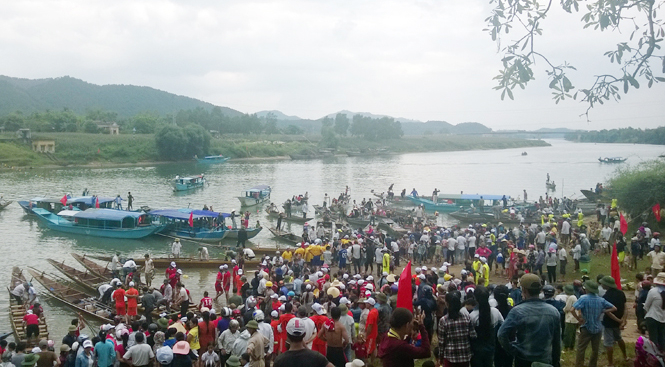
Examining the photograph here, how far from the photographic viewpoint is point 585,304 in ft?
25.3

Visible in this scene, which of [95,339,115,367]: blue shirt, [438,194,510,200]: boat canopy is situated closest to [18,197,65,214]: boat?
[438,194,510,200]: boat canopy

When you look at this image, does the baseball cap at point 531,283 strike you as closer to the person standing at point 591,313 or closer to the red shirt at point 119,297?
the person standing at point 591,313

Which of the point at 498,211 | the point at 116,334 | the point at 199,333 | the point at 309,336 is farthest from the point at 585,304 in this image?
the point at 498,211

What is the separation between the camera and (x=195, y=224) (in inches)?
1120

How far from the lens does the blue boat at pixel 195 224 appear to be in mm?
27984

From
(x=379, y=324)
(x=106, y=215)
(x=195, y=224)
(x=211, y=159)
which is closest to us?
(x=379, y=324)

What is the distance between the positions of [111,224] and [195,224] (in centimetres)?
497

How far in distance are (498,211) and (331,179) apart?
108 ft

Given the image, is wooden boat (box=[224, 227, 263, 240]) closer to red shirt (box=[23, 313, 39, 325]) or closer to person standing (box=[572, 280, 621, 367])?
red shirt (box=[23, 313, 39, 325])

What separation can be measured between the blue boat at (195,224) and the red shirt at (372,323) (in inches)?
794

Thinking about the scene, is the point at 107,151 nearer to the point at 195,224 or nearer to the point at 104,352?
the point at 195,224

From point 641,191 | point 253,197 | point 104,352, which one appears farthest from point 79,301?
point 253,197

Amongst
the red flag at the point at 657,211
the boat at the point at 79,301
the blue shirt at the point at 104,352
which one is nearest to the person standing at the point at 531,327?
the blue shirt at the point at 104,352

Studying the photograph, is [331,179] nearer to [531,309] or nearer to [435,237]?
[435,237]
